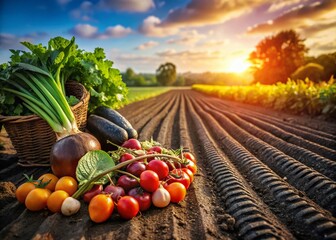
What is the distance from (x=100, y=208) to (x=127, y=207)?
0.84 ft

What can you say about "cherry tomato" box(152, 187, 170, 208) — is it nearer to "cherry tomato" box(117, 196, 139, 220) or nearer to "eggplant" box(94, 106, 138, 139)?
"cherry tomato" box(117, 196, 139, 220)

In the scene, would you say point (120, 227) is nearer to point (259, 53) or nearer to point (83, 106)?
point (83, 106)

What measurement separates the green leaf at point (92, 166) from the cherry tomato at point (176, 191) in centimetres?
72

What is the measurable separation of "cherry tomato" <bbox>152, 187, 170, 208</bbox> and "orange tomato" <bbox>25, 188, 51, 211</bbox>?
115 cm

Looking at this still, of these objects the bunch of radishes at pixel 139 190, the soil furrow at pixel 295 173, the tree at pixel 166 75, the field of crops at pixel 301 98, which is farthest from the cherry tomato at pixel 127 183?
the tree at pixel 166 75

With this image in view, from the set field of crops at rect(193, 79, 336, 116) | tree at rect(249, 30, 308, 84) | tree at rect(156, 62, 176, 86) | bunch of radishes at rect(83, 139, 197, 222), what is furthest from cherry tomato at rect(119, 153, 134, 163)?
tree at rect(156, 62, 176, 86)

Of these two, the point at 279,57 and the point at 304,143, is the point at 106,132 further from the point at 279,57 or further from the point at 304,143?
the point at 279,57

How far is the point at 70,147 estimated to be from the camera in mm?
3238

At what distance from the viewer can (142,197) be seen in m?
2.69

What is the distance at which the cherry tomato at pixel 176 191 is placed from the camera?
2842mm

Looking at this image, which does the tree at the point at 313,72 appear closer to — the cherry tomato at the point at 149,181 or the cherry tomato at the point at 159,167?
the cherry tomato at the point at 159,167

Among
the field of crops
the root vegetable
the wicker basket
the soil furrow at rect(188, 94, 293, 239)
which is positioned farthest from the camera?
the field of crops

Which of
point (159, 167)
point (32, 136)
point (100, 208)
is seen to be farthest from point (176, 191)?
point (32, 136)

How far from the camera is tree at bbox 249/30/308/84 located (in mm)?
48125
